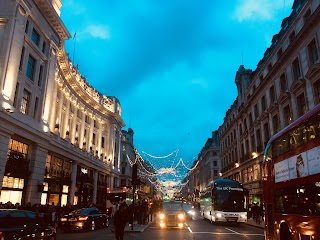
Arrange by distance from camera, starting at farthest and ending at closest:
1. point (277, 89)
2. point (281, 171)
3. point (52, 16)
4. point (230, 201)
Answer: point (277, 89) → point (52, 16) → point (230, 201) → point (281, 171)

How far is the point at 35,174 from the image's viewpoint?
24891mm

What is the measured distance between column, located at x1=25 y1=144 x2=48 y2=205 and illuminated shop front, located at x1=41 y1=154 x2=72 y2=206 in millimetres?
3498

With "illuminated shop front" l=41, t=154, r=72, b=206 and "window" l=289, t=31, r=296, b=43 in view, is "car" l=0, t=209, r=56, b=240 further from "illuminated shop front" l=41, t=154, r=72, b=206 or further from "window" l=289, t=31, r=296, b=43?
"window" l=289, t=31, r=296, b=43

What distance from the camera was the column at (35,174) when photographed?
2412 centimetres

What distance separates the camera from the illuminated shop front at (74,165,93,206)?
38675 mm

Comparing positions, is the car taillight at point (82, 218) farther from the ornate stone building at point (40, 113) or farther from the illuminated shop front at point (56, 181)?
the illuminated shop front at point (56, 181)

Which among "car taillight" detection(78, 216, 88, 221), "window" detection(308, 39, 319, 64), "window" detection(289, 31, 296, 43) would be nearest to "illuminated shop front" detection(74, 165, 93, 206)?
"car taillight" detection(78, 216, 88, 221)

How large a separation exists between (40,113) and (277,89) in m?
24.3

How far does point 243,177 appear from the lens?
44469 millimetres

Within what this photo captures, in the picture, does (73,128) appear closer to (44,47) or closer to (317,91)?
(44,47)

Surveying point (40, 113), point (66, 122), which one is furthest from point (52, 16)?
point (66, 122)

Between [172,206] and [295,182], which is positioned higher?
[295,182]

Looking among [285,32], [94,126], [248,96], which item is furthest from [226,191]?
[94,126]

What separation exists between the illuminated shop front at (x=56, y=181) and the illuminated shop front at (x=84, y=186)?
2971 mm
